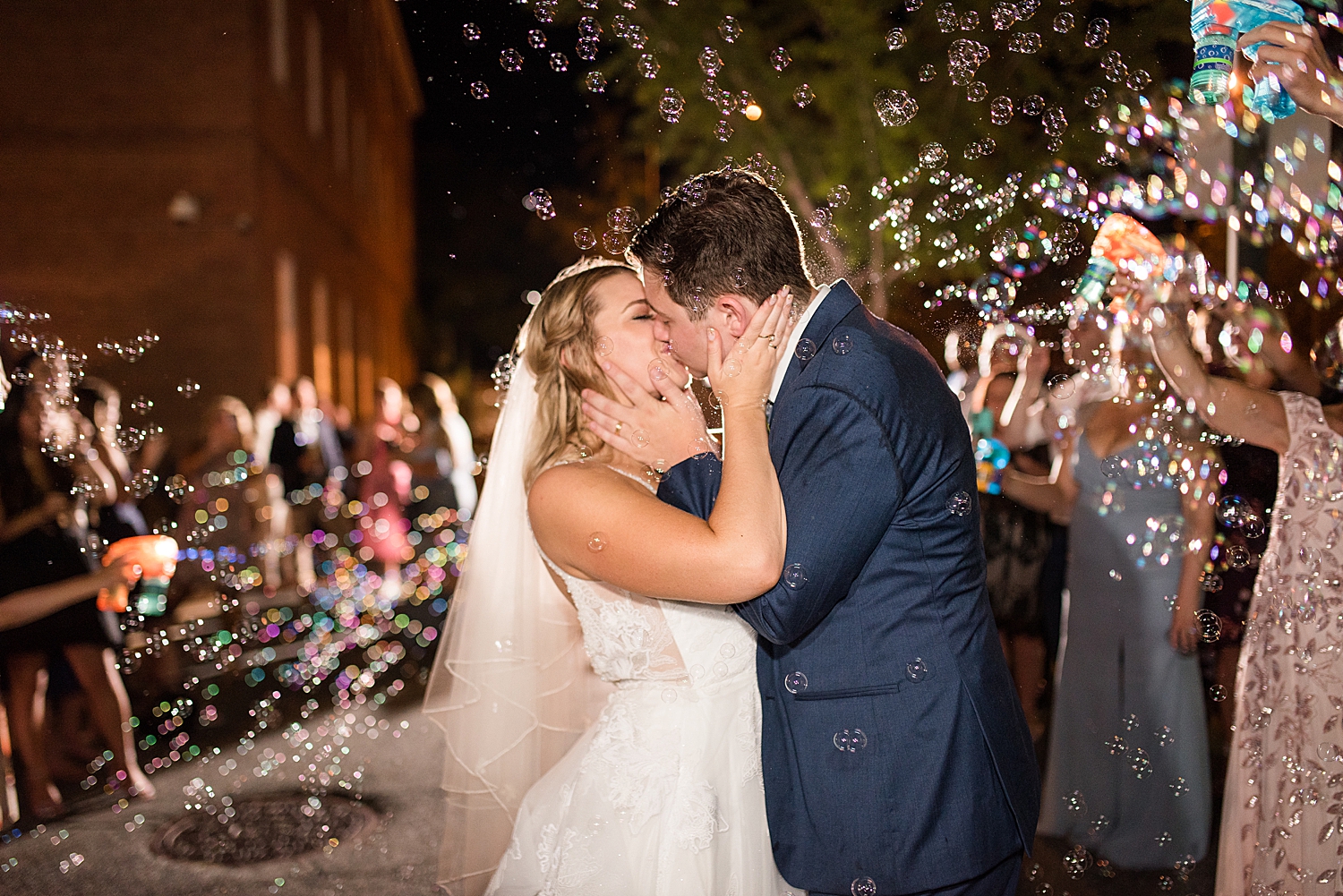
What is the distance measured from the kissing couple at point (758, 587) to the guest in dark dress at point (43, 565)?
7.90 feet

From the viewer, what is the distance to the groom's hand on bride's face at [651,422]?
77.9 inches

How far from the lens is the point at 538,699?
8.41ft

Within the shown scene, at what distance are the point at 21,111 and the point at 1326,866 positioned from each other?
34.5ft

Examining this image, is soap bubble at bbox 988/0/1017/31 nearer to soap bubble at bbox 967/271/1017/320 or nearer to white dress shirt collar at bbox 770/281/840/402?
soap bubble at bbox 967/271/1017/320

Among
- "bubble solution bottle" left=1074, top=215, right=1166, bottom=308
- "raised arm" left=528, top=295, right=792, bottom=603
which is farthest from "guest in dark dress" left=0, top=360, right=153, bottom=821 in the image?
"bubble solution bottle" left=1074, top=215, right=1166, bottom=308

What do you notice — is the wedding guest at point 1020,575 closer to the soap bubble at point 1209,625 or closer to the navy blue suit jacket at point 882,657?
the soap bubble at point 1209,625

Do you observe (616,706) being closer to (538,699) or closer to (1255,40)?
(538,699)

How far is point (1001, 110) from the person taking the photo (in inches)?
113

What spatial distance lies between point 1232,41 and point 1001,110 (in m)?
0.66

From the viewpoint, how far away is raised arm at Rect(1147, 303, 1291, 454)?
2688 mm

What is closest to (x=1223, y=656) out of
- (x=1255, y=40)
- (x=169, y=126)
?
(x=1255, y=40)

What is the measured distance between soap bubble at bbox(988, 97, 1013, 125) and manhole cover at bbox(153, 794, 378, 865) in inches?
157

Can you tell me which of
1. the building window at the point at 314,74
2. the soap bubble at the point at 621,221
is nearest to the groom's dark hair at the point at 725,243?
the soap bubble at the point at 621,221

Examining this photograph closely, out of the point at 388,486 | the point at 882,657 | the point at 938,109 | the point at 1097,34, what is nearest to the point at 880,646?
the point at 882,657
